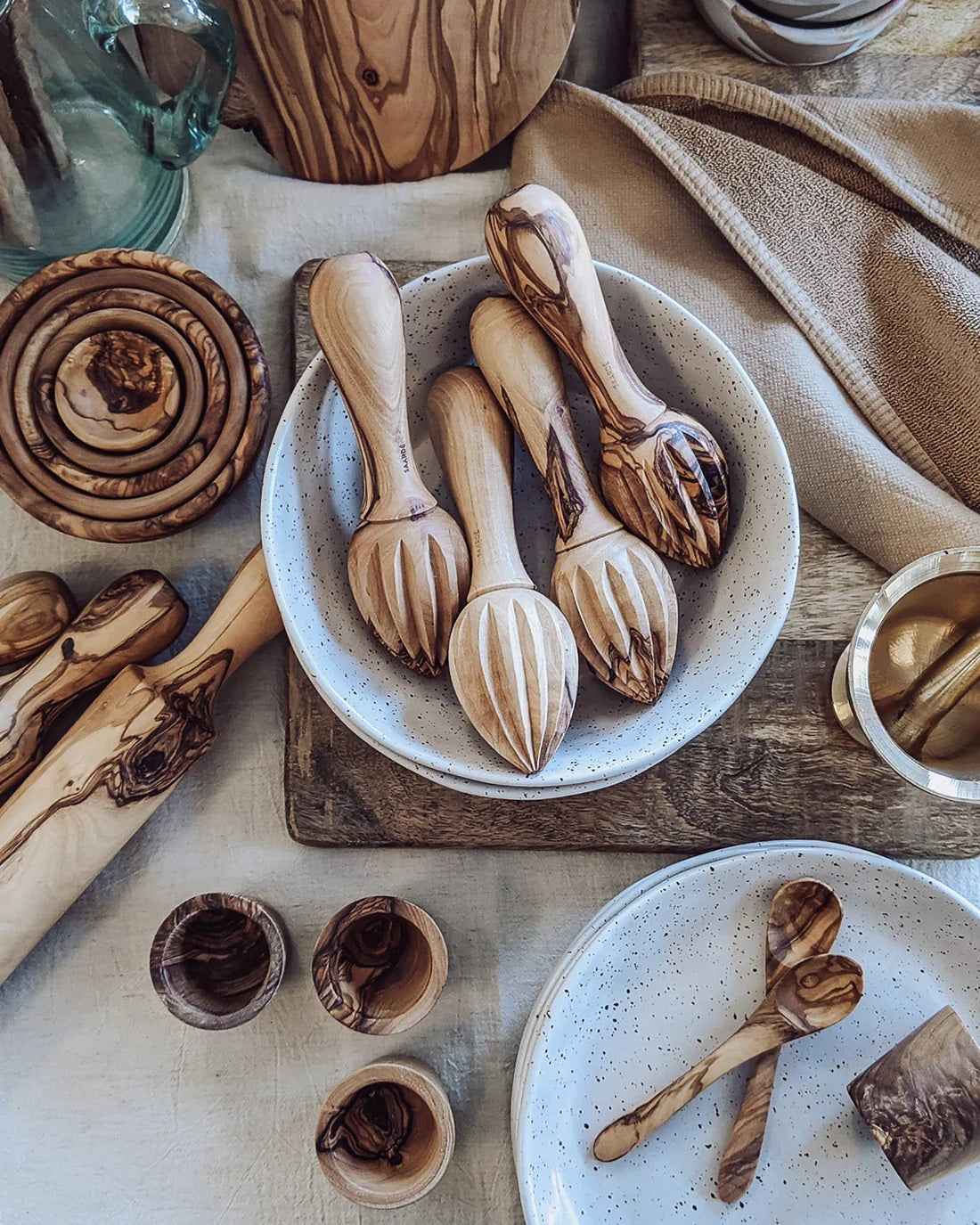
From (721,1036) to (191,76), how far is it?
51 cm

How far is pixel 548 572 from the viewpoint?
50 centimetres

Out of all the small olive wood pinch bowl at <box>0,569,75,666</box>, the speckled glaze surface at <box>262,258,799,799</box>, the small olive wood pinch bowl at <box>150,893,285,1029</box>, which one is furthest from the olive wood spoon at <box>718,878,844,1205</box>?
the small olive wood pinch bowl at <box>0,569,75,666</box>

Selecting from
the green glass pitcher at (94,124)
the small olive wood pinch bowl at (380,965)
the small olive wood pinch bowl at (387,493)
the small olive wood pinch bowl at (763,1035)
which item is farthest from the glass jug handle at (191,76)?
the small olive wood pinch bowl at (763,1035)

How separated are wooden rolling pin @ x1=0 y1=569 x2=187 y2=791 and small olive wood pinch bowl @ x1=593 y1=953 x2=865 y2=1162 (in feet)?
1.01

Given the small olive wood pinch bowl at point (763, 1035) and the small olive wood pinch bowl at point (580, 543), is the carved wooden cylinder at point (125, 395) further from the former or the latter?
the small olive wood pinch bowl at point (763, 1035)

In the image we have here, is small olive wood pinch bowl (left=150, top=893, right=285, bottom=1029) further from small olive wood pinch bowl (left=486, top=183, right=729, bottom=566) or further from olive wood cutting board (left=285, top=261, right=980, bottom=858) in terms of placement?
small olive wood pinch bowl (left=486, top=183, right=729, bottom=566)

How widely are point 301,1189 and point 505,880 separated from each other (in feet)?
0.57

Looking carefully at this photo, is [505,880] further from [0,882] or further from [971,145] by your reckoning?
[971,145]

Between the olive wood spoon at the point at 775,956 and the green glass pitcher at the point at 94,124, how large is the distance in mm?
453

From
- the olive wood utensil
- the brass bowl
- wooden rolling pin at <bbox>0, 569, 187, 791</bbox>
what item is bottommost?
the brass bowl

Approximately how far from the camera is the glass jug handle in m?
0.45

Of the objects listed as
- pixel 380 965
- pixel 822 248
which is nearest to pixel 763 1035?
pixel 380 965

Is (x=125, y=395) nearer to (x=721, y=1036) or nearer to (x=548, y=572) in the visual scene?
(x=548, y=572)

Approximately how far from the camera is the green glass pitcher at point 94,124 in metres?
0.46
